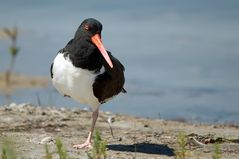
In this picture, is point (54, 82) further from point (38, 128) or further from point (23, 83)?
point (23, 83)

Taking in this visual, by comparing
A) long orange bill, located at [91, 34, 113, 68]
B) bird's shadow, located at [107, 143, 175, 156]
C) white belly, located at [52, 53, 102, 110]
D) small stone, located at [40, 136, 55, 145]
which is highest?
long orange bill, located at [91, 34, 113, 68]

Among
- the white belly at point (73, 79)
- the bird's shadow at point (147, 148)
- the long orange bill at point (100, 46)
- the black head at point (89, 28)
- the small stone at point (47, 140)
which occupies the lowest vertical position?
the bird's shadow at point (147, 148)

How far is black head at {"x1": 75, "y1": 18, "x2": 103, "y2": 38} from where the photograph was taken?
1061cm

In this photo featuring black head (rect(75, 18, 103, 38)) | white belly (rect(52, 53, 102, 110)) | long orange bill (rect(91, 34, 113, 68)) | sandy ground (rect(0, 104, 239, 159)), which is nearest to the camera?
sandy ground (rect(0, 104, 239, 159))

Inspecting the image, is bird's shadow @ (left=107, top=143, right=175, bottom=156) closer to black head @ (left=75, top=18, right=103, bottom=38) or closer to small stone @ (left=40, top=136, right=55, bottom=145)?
small stone @ (left=40, top=136, right=55, bottom=145)

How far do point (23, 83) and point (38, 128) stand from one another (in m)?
28.4

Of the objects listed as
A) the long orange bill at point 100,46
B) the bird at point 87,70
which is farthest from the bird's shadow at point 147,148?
the long orange bill at point 100,46

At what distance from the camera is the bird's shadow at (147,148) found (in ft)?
34.1

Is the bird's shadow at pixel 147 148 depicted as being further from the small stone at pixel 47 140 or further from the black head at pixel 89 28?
the black head at pixel 89 28

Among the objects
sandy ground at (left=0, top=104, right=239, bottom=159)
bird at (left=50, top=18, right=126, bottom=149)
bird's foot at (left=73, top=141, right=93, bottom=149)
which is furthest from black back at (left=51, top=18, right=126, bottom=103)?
sandy ground at (left=0, top=104, right=239, bottom=159)

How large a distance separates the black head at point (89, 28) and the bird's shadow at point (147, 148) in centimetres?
150

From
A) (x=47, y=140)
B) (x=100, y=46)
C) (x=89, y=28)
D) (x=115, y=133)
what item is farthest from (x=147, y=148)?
(x=89, y=28)

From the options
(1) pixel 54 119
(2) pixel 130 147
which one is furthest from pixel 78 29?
(1) pixel 54 119

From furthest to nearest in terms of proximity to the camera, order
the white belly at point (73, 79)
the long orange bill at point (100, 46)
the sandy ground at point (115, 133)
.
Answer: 1. the long orange bill at point (100, 46)
2. the white belly at point (73, 79)
3. the sandy ground at point (115, 133)
